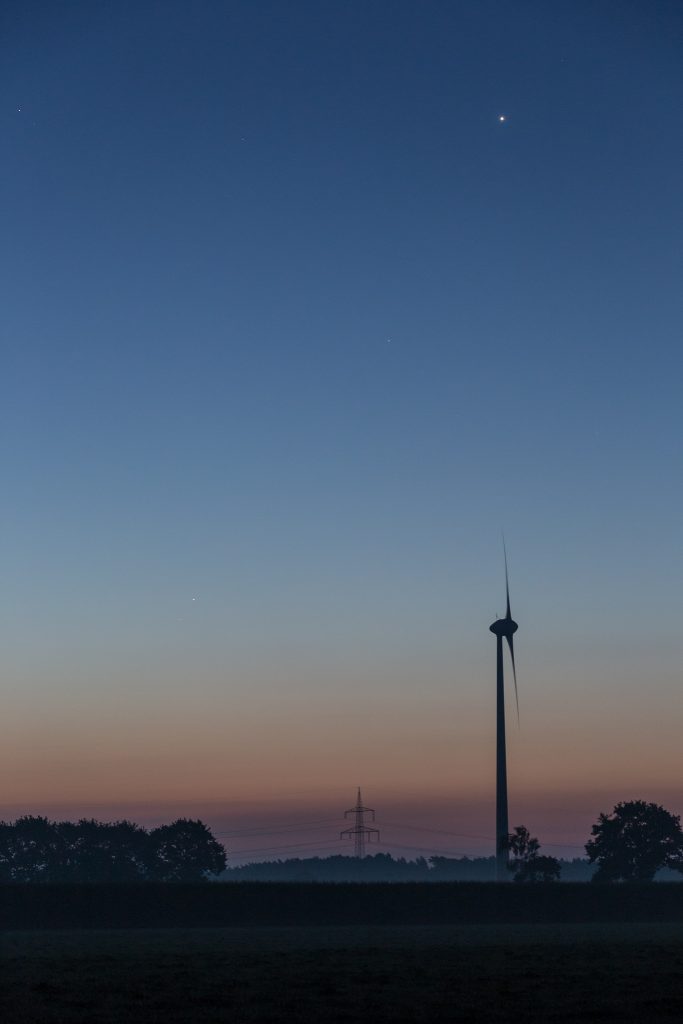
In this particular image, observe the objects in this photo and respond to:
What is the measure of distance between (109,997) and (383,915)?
7741 cm

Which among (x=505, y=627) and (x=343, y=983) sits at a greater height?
(x=505, y=627)

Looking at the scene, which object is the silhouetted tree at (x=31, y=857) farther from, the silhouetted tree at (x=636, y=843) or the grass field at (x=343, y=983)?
the grass field at (x=343, y=983)

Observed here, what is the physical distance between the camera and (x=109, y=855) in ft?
633

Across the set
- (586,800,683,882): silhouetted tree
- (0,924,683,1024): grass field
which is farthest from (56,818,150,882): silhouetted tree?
(0,924,683,1024): grass field

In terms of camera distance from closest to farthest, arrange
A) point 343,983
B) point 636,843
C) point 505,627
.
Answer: point 343,983 → point 505,627 → point 636,843

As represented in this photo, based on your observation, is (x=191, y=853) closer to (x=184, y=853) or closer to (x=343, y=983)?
(x=184, y=853)

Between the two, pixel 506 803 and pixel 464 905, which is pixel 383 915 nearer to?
pixel 464 905

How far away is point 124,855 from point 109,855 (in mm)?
2555

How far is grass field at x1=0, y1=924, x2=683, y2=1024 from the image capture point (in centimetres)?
3178

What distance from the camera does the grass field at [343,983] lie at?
104 ft

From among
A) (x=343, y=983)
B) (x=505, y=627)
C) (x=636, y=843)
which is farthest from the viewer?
(x=636, y=843)

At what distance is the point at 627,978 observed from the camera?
1594 inches

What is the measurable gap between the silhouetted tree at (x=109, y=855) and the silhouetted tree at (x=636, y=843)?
74185mm

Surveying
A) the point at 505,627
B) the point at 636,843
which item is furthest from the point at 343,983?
the point at 636,843
